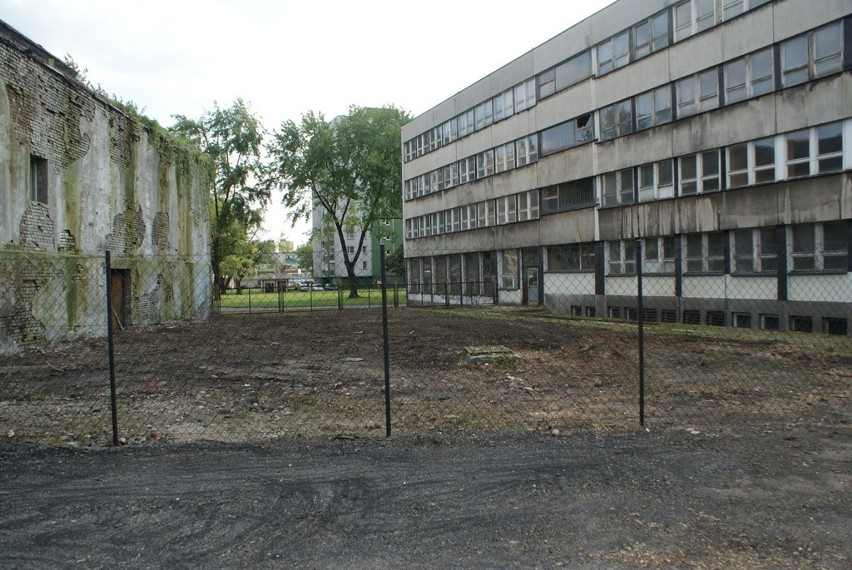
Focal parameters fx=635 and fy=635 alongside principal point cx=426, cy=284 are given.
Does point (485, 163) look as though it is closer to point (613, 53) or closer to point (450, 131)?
point (450, 131)

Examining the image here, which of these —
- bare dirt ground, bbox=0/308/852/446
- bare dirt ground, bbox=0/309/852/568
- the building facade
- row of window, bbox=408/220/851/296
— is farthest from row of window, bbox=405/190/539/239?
bare dirt ground, bbox=0/309/852/568

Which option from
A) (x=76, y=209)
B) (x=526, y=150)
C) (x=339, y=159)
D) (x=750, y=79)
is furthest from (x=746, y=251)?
(x=339, y=159)

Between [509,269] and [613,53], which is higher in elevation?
[613,53]

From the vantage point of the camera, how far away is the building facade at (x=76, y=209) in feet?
51.3

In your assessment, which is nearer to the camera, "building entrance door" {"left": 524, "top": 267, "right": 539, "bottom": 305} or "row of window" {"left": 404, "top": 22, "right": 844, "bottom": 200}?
"row of window" {"left": 404, "top": 22, "right": 844, "bottom": 200}

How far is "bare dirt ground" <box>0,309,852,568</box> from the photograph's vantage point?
4.43 m

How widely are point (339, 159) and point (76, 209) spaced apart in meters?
39.1

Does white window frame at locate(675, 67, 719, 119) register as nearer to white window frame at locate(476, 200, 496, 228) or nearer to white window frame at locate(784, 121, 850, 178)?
white window frame at locate(784, 121, 850, 178)

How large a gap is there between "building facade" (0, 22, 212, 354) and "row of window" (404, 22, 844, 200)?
1909cm

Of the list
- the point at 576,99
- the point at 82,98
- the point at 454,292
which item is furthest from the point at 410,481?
the point at 454,292

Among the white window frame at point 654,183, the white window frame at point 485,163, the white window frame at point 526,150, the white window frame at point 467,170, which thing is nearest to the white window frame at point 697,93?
the white window frame at point 654,183

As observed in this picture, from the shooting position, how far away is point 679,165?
26.5 meters

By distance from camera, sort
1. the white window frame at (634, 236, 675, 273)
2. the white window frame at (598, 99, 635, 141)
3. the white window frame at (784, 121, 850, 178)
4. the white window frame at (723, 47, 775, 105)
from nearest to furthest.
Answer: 1. the white window frame at (784, 121, 850, 178)
2. the white window frame at (723, 47, 775, 105)
3. the white window frame at (634, 236, 675, 273)
4. the white window frame at (598, 99, 635, 141)

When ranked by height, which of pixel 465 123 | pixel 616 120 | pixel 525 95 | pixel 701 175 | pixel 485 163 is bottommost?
pixel 701 175
